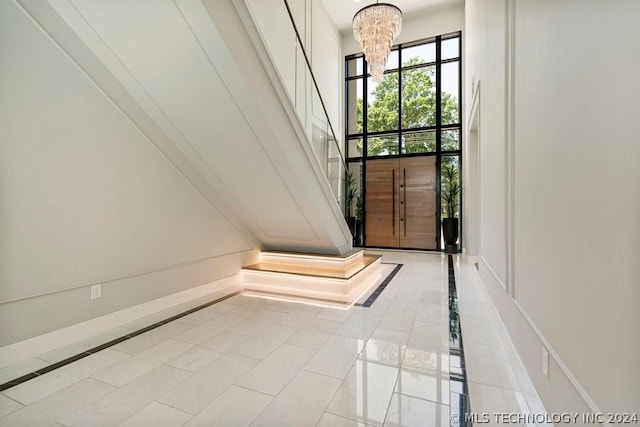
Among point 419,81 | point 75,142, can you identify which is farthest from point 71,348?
point 419,81

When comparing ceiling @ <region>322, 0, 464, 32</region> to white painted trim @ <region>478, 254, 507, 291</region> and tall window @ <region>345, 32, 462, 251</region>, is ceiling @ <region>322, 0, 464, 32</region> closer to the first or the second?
tall window @ <region>345, 32, 462, 251</region>

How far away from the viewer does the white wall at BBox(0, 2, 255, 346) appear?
81.2 inches

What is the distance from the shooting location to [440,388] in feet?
6.27

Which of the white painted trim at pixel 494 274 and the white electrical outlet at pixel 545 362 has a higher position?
the white painted trim at pixel 494 274

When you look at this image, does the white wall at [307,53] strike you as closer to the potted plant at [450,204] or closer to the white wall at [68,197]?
the white wall at [68,197]

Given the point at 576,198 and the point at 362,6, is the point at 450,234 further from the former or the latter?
the point at 576,198

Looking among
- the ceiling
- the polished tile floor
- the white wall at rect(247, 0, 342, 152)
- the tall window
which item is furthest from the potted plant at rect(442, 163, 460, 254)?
the polished tile floor

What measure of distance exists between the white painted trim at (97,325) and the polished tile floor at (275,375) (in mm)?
83

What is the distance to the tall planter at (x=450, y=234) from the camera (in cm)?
711

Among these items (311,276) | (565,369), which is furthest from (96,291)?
(565,369)

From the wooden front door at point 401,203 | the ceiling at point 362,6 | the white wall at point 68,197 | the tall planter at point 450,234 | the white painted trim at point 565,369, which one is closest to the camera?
the white painted trim at point 565,369

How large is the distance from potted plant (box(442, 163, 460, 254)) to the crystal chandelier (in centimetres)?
326

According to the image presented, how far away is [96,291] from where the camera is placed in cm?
270

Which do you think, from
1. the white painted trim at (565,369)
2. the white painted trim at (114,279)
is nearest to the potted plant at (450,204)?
the white painted trim at (114,279)
